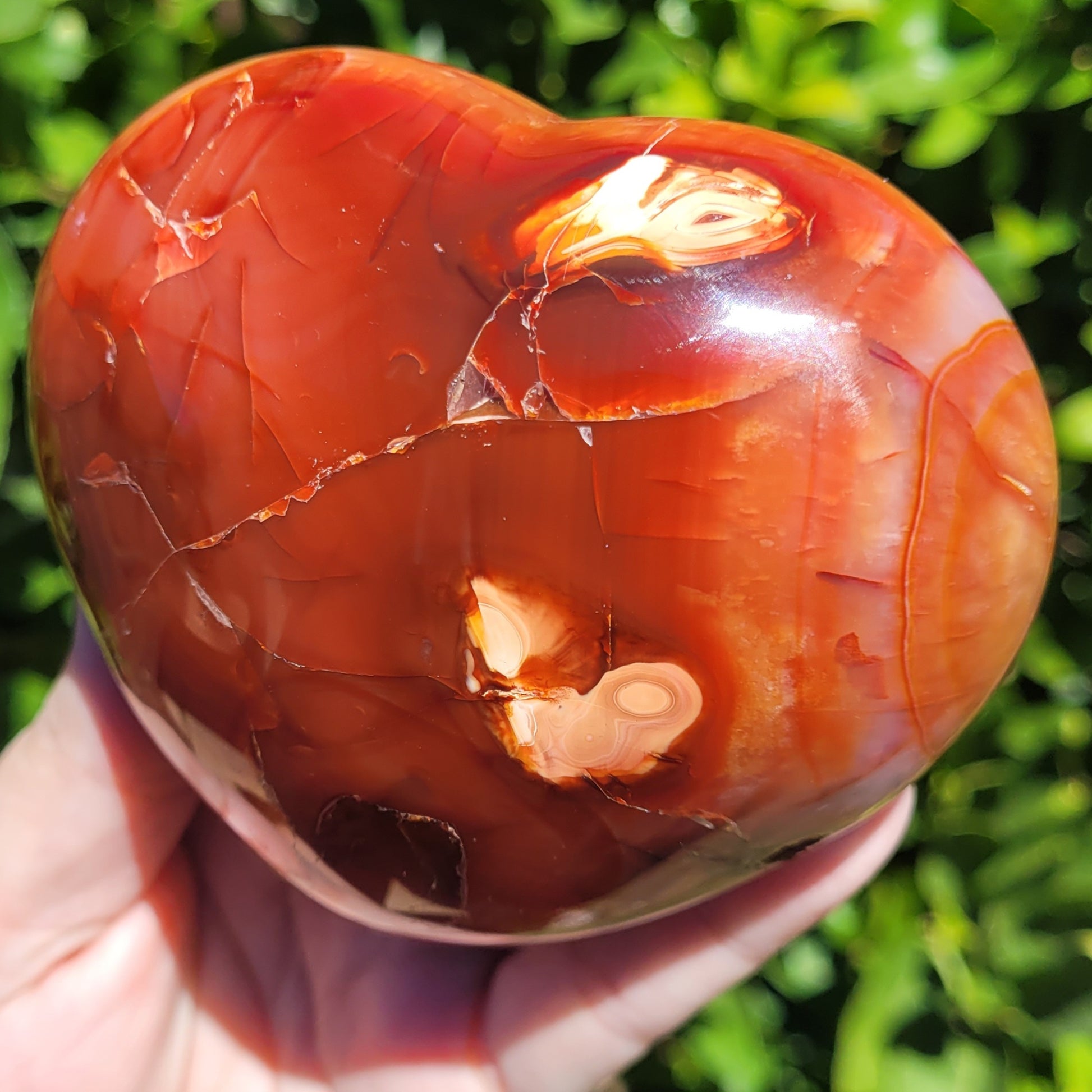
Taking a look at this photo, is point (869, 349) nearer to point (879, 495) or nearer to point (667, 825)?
point (879, 495)

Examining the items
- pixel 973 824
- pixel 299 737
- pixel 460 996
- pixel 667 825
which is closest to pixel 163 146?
pixel 299 737

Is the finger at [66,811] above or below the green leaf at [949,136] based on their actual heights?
below

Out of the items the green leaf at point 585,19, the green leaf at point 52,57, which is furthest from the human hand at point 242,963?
the green leaf at point 585,19

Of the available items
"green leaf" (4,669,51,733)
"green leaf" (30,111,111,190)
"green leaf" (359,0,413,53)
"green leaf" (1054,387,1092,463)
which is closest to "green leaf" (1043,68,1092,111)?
"green leaf" (1054,387,1092,463)

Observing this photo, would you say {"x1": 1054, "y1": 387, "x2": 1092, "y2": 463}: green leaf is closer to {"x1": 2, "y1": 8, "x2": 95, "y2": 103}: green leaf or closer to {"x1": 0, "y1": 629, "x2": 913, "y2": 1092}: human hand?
{"x1": 0, "y1": 629, "x2": 913, "y2": 1092}: human hand

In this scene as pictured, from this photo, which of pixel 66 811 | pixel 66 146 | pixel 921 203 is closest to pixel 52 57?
pixel 66 146

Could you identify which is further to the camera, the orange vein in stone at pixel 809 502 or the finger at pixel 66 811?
the finger at pixel 66 811

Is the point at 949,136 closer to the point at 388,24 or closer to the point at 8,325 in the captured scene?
the point at 388,24

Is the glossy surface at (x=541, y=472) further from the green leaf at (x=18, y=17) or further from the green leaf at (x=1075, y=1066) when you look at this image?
the green leaf at (x=1075, y=1066)
